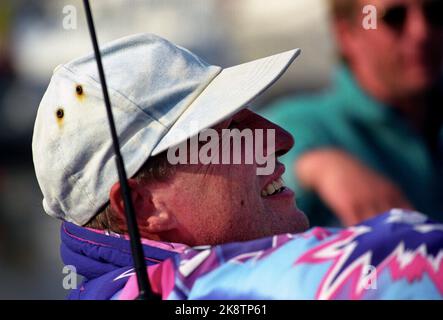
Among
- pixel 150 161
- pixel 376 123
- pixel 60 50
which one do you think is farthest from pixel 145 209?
pixel 60 50

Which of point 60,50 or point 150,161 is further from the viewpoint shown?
point 60,50

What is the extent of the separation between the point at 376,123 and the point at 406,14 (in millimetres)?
391

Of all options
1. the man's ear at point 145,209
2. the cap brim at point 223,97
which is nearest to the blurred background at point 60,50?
the cap brim at point 223,97

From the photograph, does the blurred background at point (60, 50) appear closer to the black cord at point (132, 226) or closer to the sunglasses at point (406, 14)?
the sunglasses at point (406, 14)

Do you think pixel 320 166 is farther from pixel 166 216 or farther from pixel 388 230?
pixel 388 230

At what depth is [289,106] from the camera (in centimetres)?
415

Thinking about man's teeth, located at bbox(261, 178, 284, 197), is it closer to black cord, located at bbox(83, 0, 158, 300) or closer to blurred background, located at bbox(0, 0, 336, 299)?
black cord, located at bbox(83, 0, 158, 300)

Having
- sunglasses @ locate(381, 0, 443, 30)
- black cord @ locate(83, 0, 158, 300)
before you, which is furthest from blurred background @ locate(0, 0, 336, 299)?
black cord @ locate(83, 0, 158, 300)

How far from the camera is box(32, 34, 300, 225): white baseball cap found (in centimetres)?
172

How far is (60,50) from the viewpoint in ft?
17.5

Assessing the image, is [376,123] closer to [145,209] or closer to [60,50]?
[60,50]

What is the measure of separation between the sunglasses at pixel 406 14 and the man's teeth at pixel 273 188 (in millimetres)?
2160

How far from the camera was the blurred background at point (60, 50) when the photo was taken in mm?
4312

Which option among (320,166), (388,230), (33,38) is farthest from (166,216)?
(33,38)
